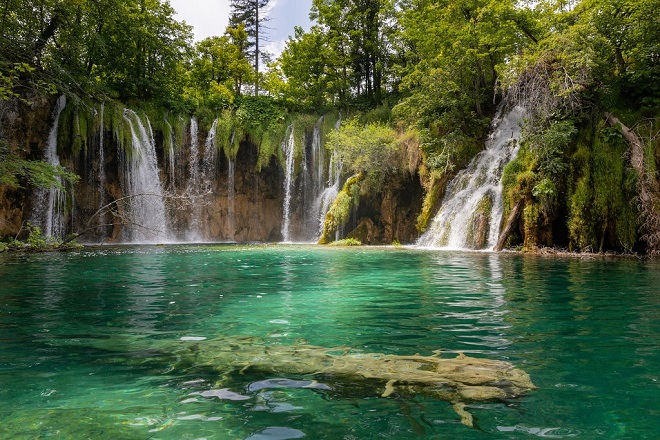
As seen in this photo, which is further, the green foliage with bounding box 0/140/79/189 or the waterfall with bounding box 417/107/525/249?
the waterfall with bounding box 417/107/525/249

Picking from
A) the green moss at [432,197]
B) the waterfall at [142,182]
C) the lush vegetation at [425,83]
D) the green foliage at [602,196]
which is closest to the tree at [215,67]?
the lush vegetation at [425,83]

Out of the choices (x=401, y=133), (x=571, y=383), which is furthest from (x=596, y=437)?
(x=401, y=133)

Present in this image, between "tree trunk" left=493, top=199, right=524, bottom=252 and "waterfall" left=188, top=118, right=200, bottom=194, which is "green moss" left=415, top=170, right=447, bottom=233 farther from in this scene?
"waterfall" left=188, top=118, right=200, bottom=194

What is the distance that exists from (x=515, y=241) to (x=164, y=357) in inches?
601

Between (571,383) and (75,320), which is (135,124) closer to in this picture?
(75,320)

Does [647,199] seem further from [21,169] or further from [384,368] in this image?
[21,169]

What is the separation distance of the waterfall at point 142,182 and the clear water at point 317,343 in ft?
A: 60.1

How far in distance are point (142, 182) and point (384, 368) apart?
26.8m

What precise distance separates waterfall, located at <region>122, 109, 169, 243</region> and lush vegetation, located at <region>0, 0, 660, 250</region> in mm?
1965

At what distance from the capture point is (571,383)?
10.7 feet

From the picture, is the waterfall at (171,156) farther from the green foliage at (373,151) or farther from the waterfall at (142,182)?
the green foliage at (373,151)

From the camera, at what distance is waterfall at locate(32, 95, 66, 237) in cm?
2392

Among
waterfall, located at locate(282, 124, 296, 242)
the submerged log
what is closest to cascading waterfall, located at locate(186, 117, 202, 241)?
waterfall, located at locate(282, 124, 296, 242)

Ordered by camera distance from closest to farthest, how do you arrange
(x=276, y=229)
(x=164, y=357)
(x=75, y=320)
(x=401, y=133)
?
(x=164, y=357) < (x=75, y=320) < (x=401, y=133) < (x=276, y=229)
